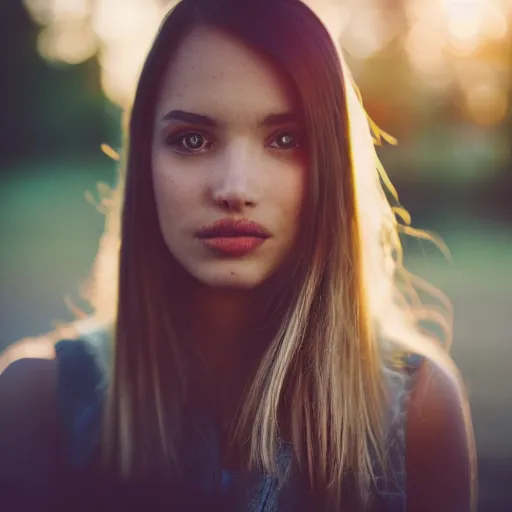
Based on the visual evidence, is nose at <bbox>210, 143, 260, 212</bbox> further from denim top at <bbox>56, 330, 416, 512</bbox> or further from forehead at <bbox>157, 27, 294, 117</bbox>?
denim top at <bbox>56, 330, 416, 512</bbox>

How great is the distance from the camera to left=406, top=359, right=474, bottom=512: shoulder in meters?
1.48

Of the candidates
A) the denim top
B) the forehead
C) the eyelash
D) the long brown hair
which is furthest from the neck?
the forehead

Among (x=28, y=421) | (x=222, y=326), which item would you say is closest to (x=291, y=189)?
(x=222, y=326)

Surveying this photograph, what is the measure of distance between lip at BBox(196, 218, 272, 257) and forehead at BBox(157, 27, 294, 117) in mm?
225

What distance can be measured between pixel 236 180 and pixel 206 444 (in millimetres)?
582

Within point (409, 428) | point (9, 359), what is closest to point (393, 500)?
point (409, 428)

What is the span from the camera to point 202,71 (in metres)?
1.41

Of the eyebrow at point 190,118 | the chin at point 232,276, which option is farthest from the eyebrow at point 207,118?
the chin at point 232,276

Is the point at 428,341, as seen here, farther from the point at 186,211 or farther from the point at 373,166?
the point at 186,211

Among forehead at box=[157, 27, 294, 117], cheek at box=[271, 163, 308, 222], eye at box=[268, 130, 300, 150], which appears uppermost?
forehead at box=[157, 27, 294, 117]

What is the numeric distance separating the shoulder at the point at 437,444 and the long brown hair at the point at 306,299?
0.06 metres

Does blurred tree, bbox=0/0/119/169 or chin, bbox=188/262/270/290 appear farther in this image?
blurred tree, bbox=0/0/119/169

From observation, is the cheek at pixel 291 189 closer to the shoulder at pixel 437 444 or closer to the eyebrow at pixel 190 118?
the eyebrow at pixel 190 118

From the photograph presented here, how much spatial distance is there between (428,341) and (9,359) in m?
0.96
